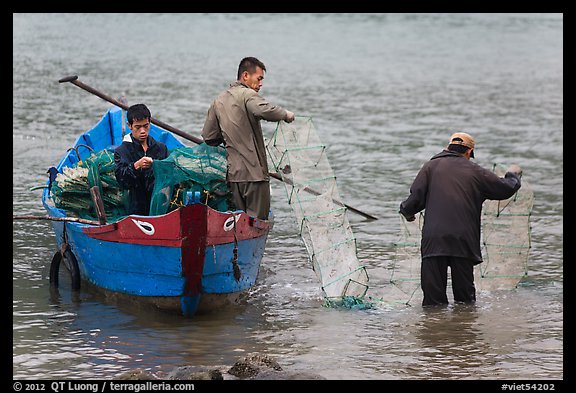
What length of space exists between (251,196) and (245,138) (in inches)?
21.3

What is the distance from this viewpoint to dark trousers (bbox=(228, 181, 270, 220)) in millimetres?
10445

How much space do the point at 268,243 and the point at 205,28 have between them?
28.6 m

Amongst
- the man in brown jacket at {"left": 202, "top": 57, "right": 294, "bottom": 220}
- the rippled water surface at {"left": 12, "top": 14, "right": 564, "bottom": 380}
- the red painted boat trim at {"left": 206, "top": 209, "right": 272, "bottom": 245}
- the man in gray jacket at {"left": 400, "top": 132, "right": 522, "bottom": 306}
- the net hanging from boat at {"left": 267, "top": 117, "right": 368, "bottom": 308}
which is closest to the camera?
the rippled water surface at {"left": 12, "top": 14, "right": 564, "bottom": 380}

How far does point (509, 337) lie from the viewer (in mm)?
9766

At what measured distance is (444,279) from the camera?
10250mm

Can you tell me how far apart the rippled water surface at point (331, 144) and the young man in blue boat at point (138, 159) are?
1064 mm

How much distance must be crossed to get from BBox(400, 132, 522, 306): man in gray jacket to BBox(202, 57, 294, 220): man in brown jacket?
1.37m

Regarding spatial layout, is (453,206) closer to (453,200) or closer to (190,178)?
(453,200)

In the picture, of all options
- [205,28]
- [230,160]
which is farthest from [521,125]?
[205,28]

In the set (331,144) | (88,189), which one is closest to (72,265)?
(88,189)

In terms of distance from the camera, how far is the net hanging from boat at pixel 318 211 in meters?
10.5

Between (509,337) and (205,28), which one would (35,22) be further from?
(509,337)

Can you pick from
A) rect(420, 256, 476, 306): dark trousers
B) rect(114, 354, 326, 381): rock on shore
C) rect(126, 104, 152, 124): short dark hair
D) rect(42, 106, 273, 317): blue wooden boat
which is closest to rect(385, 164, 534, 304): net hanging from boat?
rect(420, 256, 476, 306): dark trousers

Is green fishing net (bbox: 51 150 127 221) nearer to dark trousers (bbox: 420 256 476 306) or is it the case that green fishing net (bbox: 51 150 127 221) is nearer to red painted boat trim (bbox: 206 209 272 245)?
red painted boat trim (bbox: 206 209 272 245)
